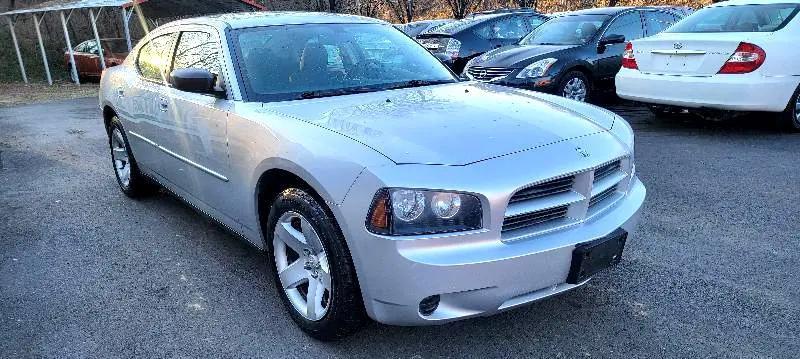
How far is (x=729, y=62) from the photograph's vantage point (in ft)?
20.2

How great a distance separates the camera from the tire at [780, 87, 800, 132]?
6414 millimetres

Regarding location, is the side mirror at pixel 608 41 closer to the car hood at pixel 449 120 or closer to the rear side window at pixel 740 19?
the rear side window at pixel 740 19

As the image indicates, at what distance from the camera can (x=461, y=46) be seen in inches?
406

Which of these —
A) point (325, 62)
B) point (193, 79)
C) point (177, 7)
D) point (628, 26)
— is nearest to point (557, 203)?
point (325, 62)

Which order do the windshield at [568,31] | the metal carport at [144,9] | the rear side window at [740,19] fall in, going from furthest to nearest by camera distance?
the metal carport at [144,9]
the windshield at [568,31]
the rear side window at [740,19]

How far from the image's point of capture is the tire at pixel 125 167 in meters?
4.96

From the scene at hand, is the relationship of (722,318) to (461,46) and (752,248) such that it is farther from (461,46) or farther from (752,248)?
(461,46)

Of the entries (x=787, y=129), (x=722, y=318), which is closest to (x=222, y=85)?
(x=722, y=318)

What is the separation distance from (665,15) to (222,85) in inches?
320

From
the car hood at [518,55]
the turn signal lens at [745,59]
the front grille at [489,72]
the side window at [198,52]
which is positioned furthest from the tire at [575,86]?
the side window at [198,52]

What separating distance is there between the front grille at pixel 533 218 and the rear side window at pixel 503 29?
8.47m

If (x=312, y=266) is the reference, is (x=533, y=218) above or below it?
above

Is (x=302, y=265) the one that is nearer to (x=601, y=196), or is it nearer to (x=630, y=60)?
(x=601, y=196)

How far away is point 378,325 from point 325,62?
62.6 inches
